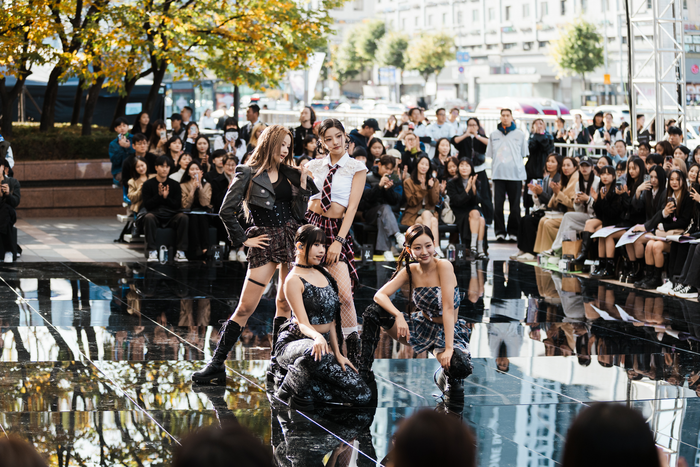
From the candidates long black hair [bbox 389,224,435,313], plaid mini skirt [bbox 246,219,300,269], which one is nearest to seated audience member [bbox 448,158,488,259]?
long black hair [bbox 389,224,435,313]

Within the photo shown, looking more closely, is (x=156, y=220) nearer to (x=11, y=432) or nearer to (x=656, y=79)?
(x=11, y=432)

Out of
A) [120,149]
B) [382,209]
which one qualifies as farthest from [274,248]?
[120,149]

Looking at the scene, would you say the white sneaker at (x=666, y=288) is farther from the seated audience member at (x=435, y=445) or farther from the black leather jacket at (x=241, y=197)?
the seated audience member at (x=435, y=445)

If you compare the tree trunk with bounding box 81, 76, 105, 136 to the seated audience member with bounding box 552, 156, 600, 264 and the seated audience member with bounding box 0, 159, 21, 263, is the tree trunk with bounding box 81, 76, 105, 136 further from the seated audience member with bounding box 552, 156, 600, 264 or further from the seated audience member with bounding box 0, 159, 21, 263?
the seated audience member with bounding box 552, 156, 600, 264

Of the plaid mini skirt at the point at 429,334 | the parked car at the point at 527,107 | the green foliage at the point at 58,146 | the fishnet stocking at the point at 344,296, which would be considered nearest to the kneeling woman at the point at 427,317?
the plaid mini skirt at the point at 429,334

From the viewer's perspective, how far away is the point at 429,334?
246 inches

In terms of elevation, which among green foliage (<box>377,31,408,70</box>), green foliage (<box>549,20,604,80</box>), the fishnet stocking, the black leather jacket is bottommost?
the fishnet stocking

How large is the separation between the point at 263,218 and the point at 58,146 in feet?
41.0

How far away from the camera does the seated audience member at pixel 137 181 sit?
12609 millimetres

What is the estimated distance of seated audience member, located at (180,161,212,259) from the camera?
12289 mm

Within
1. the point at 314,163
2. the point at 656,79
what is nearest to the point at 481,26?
the point at 656,79

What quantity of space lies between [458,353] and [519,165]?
9.33 metres

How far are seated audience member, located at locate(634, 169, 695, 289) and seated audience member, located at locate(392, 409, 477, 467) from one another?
30.9 ft

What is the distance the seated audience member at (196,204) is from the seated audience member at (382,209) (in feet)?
7.15
